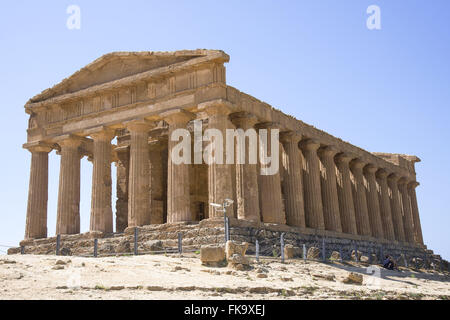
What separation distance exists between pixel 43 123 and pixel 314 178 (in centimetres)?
1679

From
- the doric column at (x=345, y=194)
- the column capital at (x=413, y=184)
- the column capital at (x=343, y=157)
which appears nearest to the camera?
the doric column at (x=345, y=194)

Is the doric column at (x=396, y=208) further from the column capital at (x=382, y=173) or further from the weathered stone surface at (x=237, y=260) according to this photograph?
the weathered stone surface at (x=237, y=260)

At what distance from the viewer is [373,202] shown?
4275cm

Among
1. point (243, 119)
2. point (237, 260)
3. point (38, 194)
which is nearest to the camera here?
point (237, 260)

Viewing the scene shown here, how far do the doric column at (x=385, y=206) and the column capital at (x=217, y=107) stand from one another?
21.5 meters

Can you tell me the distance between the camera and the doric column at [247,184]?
28.1 m

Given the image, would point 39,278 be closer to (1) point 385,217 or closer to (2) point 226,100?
(2) point 226,100

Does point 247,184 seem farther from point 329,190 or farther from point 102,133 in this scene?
point 329,190

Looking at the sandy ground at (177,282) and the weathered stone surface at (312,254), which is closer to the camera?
the sandy ground at (177,282)

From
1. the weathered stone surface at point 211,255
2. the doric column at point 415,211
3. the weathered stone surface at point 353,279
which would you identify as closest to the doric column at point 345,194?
the doric column at point 415,211

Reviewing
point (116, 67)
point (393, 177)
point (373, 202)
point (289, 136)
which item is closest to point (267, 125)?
point (289, 136)

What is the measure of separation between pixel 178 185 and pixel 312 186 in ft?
33.5

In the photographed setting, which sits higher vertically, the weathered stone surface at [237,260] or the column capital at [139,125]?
the column capital at [139,125]

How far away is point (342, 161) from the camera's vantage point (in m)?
39.4
